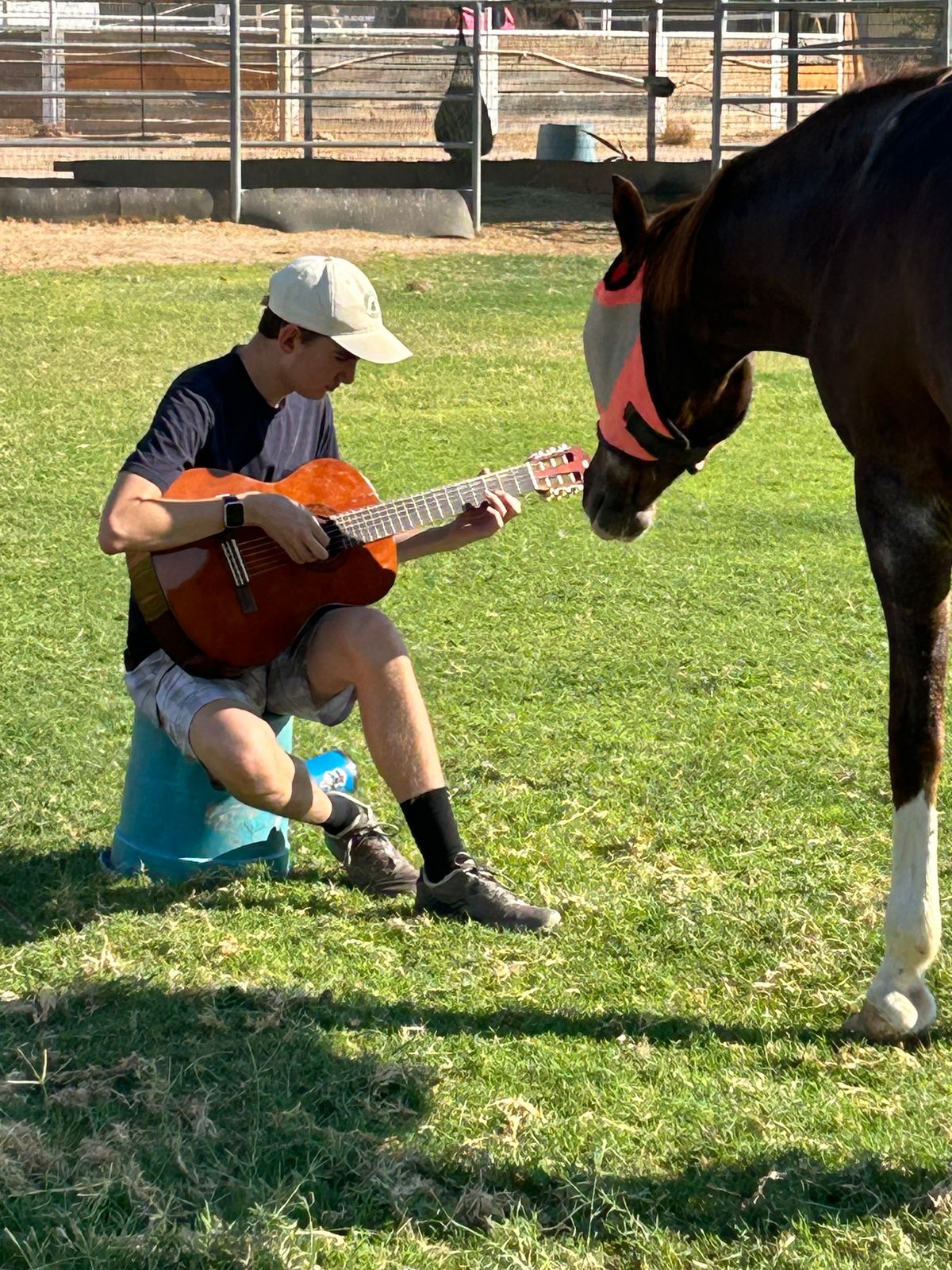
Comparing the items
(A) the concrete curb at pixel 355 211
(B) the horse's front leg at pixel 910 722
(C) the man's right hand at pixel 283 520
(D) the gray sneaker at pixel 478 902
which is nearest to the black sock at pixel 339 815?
(D) the gray sneaker at pixel 478 902

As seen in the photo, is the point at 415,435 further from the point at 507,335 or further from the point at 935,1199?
the point at 935,1199

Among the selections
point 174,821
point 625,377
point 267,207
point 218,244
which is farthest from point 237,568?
point 267,207

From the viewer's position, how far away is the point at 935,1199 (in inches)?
99.8

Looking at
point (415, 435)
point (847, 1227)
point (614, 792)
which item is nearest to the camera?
point (847, 1227)

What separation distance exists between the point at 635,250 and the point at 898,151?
744mm

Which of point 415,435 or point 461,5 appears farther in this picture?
point 461,5

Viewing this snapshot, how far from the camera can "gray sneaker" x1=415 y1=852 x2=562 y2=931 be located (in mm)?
3566

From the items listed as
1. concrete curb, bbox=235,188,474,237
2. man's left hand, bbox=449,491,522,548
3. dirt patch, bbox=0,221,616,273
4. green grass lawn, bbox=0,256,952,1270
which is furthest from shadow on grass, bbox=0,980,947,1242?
concrete curb, bbox=235,188,474,237

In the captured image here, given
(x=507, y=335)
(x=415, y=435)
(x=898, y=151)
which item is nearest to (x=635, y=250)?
(x=898, y=151)

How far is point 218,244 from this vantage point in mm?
14688

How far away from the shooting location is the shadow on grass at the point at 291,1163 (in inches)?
99.7

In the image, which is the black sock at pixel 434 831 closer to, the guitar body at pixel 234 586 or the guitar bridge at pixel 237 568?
the guitar body at pixel 234 586

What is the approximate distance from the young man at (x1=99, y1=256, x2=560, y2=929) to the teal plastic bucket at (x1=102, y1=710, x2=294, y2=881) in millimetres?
123

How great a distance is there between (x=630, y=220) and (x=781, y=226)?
0.38 metres
